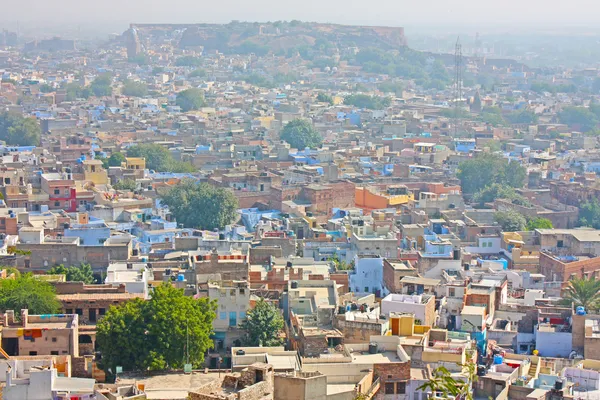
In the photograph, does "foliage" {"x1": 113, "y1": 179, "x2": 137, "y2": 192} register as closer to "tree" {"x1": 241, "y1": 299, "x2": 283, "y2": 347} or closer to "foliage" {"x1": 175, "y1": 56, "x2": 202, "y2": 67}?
"tree" {"x1": 241, "y1": 299, "x2": 283, "y2": 347}

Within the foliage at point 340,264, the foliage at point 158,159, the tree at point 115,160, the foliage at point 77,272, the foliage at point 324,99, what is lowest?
the foliage at point 324,99

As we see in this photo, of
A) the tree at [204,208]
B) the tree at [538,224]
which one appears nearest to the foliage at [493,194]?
the tree at [538,224]

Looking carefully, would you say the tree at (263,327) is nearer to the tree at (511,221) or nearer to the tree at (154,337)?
the tree at (154,337)

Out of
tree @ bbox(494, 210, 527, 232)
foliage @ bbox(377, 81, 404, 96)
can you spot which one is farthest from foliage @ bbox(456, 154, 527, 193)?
foliage @ bbox(377, 81, 404, 96)

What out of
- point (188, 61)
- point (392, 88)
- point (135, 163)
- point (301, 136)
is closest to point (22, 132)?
point (301, 136)

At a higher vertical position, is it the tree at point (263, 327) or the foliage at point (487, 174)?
the tree at point (263, 327)
